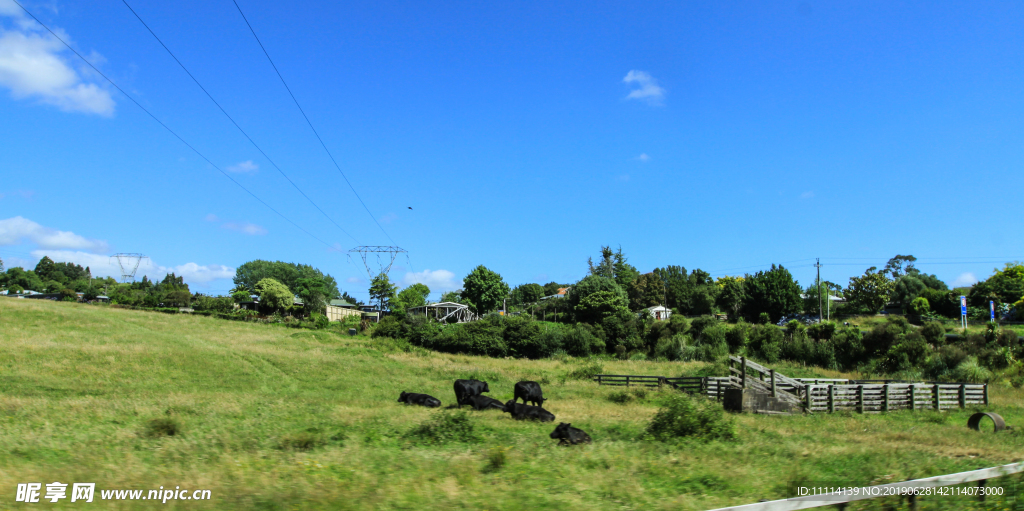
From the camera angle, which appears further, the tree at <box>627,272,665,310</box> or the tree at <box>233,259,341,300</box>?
the tree at <box>233,259,341,300</box>

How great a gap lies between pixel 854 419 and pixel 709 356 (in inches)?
1399

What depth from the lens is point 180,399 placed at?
1806 centimetres

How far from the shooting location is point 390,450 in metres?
9.98

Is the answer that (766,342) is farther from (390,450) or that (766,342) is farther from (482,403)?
(390,450)

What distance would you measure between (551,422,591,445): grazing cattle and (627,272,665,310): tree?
9783cm

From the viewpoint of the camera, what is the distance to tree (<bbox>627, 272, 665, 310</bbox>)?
358 feet

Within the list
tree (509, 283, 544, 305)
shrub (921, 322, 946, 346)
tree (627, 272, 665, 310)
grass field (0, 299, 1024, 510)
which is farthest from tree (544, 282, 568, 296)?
grass field (0, 299, 1024, 510)

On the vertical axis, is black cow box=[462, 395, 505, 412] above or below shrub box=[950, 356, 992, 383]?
below

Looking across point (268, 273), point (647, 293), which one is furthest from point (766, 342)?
point (268, 273)

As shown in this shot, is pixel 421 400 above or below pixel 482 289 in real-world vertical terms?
below

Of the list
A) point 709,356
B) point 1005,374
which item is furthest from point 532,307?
point 1005,374

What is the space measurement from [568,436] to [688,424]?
301 centimetres

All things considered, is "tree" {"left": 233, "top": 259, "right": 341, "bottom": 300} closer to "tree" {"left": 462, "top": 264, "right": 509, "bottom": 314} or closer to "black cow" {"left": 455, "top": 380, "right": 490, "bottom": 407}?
"tree" {"left": 462, "top": 264, "right": 509, "bottom": 314}

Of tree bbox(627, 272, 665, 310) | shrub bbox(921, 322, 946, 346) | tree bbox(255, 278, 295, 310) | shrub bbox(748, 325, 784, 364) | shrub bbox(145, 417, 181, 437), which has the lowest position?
shrub bbox(145, 417, 181, 437)
